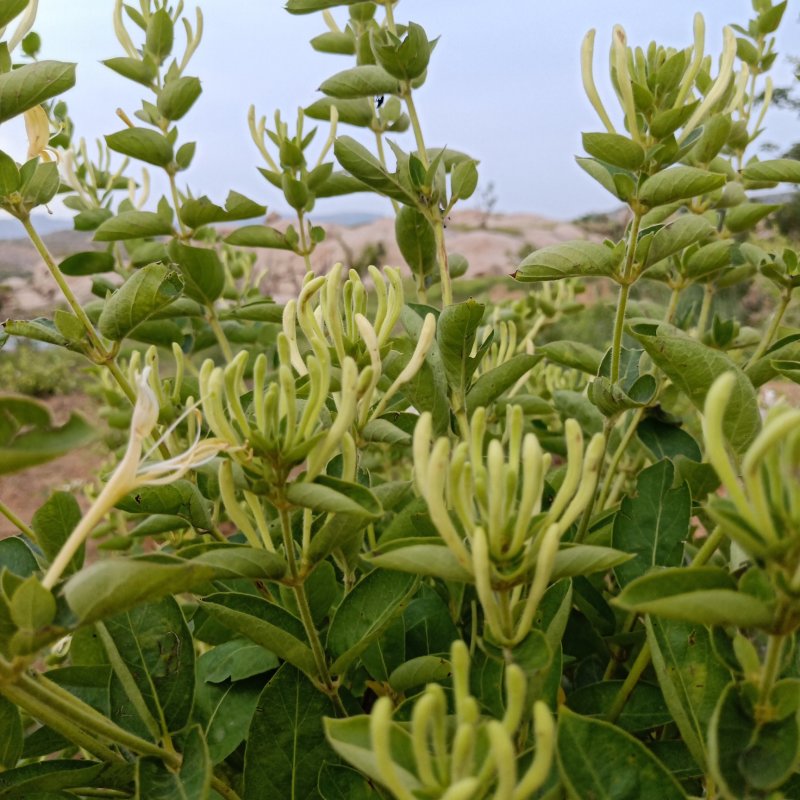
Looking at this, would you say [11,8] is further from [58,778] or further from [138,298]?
[58,778]

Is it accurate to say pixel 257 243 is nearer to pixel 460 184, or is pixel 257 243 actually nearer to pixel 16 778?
pixel 460 184

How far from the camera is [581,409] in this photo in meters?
0.94

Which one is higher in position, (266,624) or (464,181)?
(464,181)

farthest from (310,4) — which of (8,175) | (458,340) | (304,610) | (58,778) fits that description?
(58,778)

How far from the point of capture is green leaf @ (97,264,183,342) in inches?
30.6

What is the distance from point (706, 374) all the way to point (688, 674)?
8.8 inches

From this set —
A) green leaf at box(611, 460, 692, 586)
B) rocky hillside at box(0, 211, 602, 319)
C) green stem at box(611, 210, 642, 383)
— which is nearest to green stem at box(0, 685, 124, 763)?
green leaf at box(611, 460, 692, 586)

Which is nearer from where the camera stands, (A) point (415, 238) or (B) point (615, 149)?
(B) point (615, 149)

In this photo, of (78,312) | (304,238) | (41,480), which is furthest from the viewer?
(41,480)

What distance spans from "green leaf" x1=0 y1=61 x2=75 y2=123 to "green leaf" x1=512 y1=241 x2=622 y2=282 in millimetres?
460

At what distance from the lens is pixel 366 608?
0.60 metres

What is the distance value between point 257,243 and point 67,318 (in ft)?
1.45

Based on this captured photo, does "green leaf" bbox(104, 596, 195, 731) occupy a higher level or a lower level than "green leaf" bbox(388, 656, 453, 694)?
higher

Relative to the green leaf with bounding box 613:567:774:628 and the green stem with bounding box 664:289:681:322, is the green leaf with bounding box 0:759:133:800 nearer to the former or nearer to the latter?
the green leaf with bounding box 613:567:774:628
